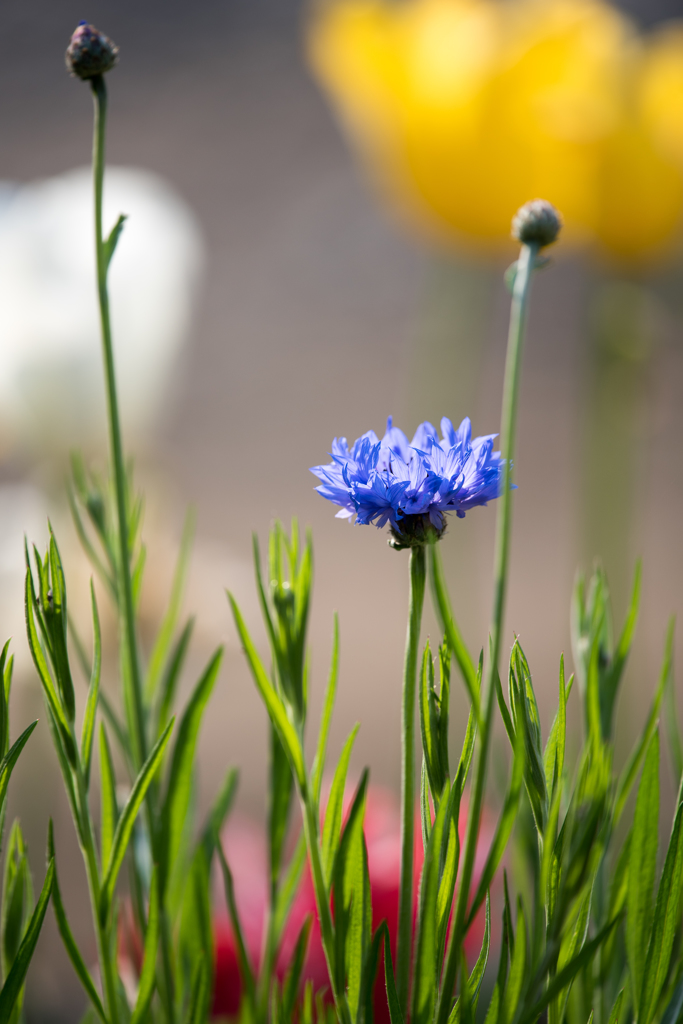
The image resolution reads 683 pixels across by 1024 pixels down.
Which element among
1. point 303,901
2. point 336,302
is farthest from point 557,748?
point 336,302

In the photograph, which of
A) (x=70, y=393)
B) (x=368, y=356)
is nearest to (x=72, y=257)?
(x=70, y=393)

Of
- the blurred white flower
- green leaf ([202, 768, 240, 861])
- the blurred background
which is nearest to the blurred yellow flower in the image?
the blurred background

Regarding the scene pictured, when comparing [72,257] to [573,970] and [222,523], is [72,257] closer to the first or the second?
[573,970]

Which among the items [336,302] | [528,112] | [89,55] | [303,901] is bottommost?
[303,901]

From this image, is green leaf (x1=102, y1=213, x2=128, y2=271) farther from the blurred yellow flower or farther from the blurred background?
the blurred yellow flower

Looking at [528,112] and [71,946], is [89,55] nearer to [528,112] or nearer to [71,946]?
[71,946]

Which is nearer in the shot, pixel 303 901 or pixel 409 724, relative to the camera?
pixel 409 724

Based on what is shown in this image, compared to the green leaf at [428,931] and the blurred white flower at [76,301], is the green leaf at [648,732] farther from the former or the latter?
the blurred white flower at [76,301]
